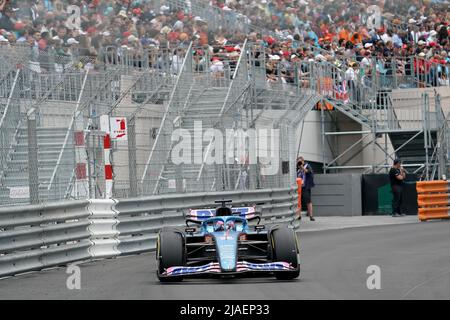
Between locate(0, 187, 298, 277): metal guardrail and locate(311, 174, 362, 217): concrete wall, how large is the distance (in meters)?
8.30

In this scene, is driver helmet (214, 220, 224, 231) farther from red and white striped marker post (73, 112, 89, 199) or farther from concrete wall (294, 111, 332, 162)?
concrete wall (294, 111, 332, 162)

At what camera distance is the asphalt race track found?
36.0ft

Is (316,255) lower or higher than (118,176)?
lower

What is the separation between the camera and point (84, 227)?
1592cm

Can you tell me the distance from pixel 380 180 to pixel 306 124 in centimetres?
351

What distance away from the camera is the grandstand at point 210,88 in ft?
58.7

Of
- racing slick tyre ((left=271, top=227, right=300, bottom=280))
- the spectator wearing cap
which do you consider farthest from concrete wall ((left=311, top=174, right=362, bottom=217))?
racing slick tyre ((left=271, top=227, right=300, bottom=280))

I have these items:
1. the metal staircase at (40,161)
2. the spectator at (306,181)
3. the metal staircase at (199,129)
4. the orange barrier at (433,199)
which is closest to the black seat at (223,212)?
the metal staircase at (40,161)

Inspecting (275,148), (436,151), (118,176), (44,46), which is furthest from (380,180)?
(118,176)

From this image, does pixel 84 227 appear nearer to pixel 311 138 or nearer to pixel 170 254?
pixel 170 254

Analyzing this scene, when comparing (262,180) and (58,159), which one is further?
(262,180)

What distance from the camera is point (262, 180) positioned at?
22.0 metres

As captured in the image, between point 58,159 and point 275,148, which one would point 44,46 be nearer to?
point 275,148

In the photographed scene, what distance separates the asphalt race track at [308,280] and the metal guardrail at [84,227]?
0.83 ft
